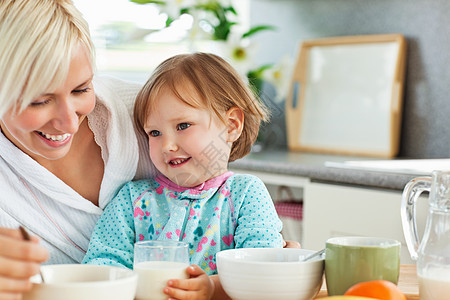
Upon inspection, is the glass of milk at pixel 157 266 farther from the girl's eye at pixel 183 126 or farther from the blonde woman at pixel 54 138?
the girl's eye at pixel 183 126

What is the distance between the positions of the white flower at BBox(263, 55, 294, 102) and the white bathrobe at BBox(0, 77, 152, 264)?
175 cm

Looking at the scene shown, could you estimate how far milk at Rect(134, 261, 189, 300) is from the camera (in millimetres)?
868

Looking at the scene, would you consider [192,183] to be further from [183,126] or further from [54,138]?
[54,138]

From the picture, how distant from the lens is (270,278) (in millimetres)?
851

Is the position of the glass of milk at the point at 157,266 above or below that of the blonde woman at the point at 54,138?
below

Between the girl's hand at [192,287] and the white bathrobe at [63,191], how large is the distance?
0.50 m

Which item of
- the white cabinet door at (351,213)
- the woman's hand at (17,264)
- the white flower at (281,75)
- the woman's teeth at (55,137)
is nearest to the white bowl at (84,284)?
the woman's hand at (17,264)

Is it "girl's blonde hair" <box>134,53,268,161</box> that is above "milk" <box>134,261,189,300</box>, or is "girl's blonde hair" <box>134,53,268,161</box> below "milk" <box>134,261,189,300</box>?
above

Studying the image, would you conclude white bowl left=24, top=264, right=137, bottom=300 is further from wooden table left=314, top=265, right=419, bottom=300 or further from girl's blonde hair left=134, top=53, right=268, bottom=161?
girl's blonde hair left=134, top=53, right=268, bottom=161

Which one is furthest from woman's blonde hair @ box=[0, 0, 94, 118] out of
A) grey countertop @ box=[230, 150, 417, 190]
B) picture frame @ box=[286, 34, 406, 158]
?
picture frame @ box=[286, 34, 406, 158]

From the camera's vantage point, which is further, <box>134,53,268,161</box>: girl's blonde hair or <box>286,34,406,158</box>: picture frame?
<box>286,34,406,158</box>: picture frame

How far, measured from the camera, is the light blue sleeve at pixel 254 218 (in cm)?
115

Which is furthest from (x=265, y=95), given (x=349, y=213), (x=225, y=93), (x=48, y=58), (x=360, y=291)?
(x=360, y=291)

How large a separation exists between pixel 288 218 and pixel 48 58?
167cm
